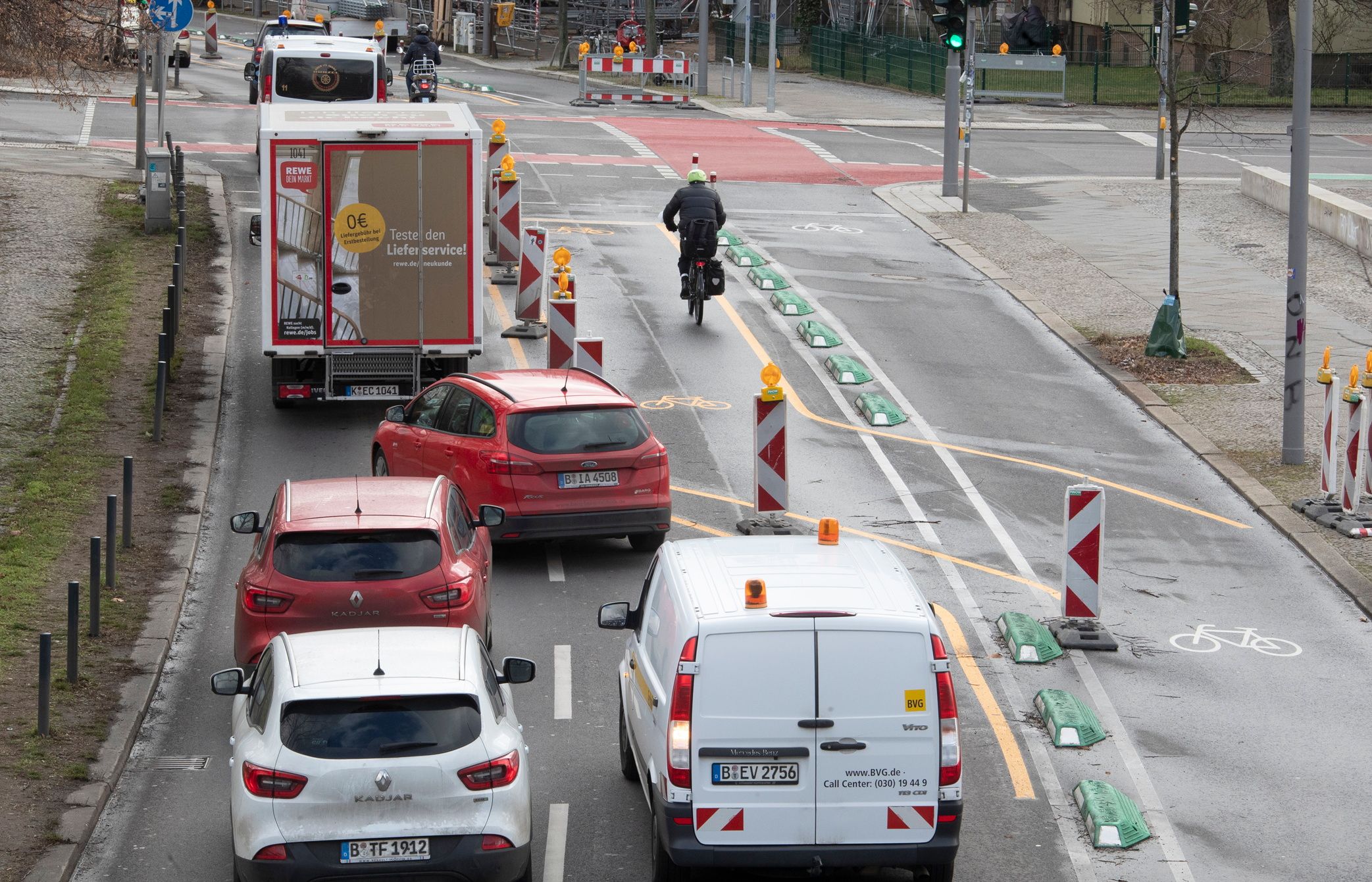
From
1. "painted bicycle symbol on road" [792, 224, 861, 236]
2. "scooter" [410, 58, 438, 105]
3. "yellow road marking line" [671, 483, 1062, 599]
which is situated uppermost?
"scooter" [410, 58, 438, 105]

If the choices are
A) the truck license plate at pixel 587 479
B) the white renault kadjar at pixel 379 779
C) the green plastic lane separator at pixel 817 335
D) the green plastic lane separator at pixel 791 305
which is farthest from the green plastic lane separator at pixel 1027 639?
the green plastic lane separator at pixel 791 305

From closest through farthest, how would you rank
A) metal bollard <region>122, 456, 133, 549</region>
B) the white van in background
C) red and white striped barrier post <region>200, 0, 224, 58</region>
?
metal bollard <region>122, 456, 133, 549</region> < the white van in background < red and white striped barrier post <region>200, 0, 224, 58</region>

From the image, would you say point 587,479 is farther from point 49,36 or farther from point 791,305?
point 49,36

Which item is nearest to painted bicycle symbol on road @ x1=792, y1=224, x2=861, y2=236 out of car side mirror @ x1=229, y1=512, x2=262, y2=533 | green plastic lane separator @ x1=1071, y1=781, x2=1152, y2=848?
car side mirror @ x1=229, y1=512, x2=262, y2=533

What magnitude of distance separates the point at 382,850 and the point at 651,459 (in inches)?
260

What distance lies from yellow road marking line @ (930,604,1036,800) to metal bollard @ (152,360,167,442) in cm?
813

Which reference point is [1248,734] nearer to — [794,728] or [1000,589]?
[1000,589]

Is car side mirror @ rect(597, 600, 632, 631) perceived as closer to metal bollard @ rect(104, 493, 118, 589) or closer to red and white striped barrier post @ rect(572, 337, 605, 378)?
metal bollard @ rect(104, 493, 118, 589)

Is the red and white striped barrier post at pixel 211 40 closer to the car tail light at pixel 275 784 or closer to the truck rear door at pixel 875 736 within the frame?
the car tail light at pixel 275 784

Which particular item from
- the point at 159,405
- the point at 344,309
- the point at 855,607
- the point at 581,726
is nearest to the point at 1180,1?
the point at 344,309

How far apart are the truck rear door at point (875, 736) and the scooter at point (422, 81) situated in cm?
3688

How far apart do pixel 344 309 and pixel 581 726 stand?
814cm

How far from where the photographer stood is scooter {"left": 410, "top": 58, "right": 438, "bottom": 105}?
143ft

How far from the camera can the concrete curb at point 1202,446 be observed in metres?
15.0
